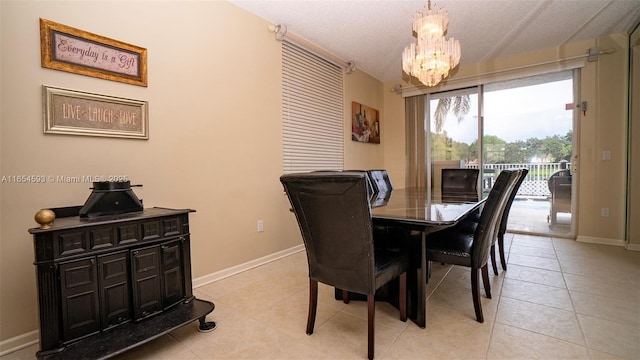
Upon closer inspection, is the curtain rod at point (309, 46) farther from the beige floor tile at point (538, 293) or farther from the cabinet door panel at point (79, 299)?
the beige floor tile at point (538, 293)

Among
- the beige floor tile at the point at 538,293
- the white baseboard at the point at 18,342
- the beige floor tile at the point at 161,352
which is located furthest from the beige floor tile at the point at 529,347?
the white baseboard at the point at 18,342

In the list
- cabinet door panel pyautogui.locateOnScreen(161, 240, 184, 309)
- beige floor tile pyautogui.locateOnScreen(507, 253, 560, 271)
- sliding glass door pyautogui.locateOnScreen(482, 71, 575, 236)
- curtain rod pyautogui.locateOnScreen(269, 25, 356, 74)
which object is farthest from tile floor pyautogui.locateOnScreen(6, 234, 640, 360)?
curtain rod pyautogui.locateOnScreen(269, 25, 356, 74)

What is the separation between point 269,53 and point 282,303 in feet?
8.41

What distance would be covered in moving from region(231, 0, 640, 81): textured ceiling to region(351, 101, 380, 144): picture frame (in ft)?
3.07

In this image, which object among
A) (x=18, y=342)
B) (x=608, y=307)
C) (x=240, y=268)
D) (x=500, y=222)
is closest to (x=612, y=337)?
(x=608, y=307)

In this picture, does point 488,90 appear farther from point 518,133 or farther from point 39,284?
point 39,284

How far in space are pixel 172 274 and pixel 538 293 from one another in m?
2.67

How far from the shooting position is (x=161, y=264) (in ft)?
5.66

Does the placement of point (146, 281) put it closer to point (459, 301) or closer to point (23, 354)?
point (23, 354)

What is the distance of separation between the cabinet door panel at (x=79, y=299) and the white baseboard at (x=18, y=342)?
1.36ft

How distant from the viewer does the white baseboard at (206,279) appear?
1.60 metres

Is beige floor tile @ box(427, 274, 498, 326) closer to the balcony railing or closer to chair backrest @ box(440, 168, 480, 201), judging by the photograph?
chair backrest @ box(440, 168, 480, 201)

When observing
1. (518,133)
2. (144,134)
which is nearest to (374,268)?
(144,134)

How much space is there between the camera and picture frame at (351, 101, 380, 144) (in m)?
4.63
